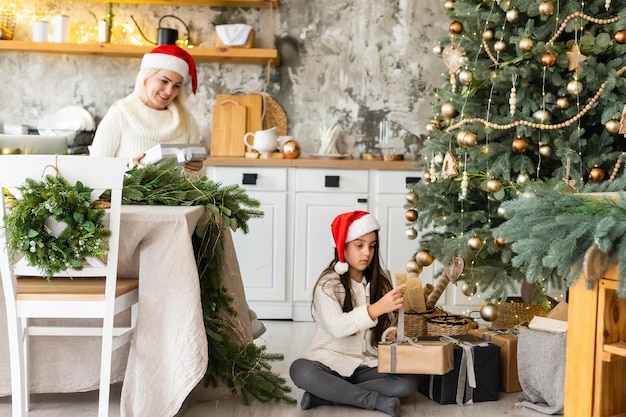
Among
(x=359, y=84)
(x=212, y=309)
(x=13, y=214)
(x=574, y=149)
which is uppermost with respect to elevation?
(x=359, y=84)

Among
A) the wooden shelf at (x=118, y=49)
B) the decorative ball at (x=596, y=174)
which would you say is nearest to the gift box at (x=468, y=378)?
the decorative ball at (x=596, y=174)

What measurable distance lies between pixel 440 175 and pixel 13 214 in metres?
1.99

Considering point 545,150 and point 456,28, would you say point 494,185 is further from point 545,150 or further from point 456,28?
point 456,28

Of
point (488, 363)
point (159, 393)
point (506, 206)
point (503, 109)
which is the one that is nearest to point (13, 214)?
point (159, 393)

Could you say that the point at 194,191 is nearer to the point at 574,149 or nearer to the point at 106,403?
the point at 106,403

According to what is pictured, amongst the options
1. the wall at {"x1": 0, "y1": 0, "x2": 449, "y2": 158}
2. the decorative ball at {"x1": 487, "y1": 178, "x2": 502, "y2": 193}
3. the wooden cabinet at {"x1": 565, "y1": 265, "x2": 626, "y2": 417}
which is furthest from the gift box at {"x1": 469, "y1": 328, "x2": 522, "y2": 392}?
the wall at {"x1": 0, "y1": 0, "x2": 449, "y2": 158}

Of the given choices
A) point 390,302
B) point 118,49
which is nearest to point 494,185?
point 390,302

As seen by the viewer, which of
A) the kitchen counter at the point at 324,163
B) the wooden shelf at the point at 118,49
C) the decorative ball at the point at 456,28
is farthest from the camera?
the wooden shelf at the point at 118,49

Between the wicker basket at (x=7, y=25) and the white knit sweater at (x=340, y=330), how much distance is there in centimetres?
317

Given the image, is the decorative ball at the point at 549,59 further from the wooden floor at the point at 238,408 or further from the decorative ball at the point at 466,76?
the wooden floor at the point at 238,408

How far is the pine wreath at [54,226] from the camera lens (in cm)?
242

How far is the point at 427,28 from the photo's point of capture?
5.39m

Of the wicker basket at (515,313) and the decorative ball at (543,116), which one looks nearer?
the decorative ball at (543,116)

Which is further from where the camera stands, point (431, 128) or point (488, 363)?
point (431, 128)
